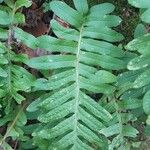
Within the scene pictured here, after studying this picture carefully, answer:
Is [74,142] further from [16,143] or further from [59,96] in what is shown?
[16,143]

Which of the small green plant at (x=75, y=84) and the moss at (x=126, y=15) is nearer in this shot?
the small green plant at (x=75, y=84)

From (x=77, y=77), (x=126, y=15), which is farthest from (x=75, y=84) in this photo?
(x=126, y=15)

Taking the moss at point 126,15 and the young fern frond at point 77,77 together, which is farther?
the moss at point 126,15

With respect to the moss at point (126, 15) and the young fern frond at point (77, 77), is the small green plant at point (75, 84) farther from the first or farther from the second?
the moss at point (126, 15)

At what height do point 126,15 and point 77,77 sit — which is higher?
point 126,15

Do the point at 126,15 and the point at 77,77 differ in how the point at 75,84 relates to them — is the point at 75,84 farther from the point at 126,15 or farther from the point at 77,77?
the point at 126,15

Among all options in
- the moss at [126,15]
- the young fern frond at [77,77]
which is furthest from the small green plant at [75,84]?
the moss at [126,15]

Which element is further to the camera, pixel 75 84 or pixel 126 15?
pixel 126 15
